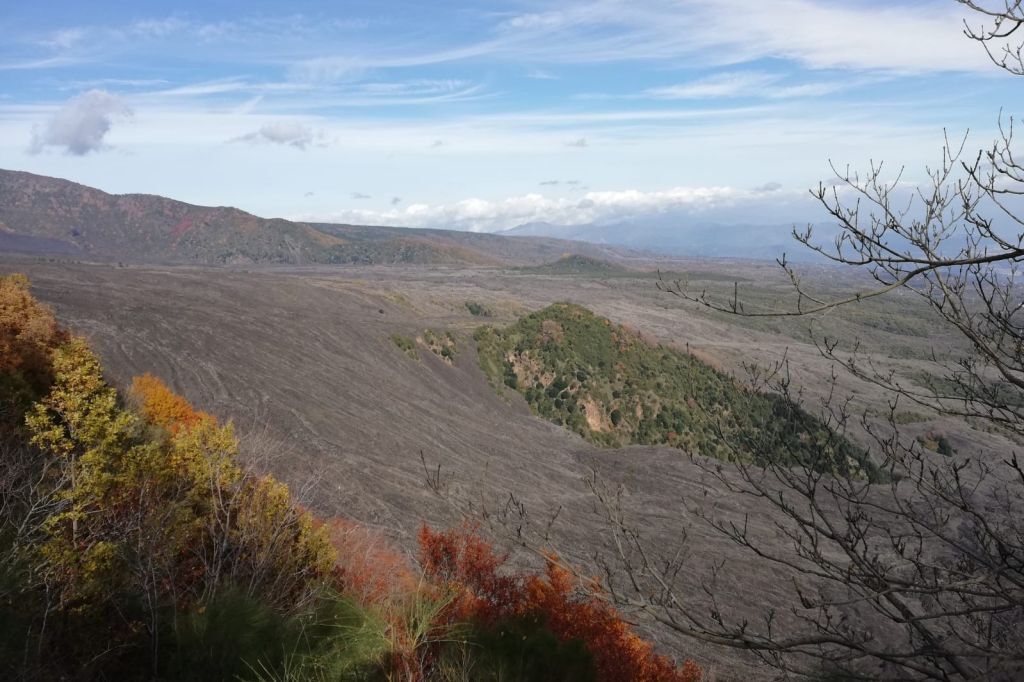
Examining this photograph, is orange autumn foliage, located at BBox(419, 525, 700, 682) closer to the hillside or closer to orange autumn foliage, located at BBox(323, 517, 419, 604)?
the hillside

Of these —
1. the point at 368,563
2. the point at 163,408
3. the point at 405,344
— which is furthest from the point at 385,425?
the point at 368,563

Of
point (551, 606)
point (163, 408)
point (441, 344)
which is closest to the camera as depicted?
point (551, 606)

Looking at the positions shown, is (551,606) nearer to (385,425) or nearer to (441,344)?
(385,425)

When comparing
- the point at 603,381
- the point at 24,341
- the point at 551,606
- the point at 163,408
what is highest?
the point at 24,341

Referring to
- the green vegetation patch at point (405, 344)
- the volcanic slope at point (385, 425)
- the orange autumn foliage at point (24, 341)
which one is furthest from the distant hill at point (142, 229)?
the orange autumn foliage at point (24, 341)

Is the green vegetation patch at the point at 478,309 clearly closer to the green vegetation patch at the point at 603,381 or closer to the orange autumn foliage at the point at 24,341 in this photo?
the green vegetation patch at the point at 603,381

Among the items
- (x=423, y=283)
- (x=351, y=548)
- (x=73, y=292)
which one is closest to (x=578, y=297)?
(x=423, y=283)

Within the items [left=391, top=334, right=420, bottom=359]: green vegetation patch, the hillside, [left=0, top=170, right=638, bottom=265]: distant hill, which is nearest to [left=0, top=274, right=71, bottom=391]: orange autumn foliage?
the hillside
